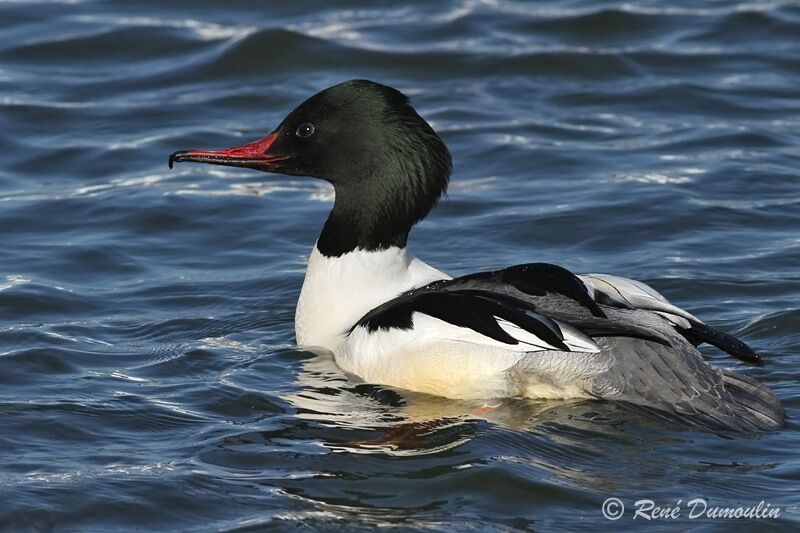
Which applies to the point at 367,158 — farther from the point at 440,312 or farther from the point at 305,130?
the point at 440,312

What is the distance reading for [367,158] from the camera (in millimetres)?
7590

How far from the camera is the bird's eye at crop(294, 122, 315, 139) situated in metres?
7.72

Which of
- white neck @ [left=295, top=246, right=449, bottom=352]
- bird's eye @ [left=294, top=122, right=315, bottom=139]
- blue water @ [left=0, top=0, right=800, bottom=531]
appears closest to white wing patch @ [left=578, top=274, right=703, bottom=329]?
blue water @ [left=0, top=0, right=800, bottom=531]

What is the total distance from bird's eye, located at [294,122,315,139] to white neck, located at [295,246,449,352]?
638 millimetres

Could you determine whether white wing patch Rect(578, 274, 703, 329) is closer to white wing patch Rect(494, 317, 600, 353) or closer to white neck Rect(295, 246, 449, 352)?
white wing patch Rect(494, 317, 600, 353)

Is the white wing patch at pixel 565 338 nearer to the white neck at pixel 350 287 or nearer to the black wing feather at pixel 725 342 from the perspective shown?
the black wing feather at pixel 725 342

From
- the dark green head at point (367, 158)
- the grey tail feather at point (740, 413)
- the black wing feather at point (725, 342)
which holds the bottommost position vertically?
the grey tail feather at point (740, 413)

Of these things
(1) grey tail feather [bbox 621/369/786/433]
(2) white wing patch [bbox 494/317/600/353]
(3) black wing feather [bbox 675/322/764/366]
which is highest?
(2) white wing patch [bbox 494/317/600/353]

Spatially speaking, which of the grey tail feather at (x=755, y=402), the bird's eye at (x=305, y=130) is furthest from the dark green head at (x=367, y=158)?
the grey tail feather at (x=755, y=402)

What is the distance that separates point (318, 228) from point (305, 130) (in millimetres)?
2327

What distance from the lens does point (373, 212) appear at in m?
7.61

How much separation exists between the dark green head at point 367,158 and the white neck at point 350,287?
0.07 metres

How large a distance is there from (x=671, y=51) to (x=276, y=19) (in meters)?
3.55

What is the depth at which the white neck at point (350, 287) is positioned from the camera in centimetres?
756
